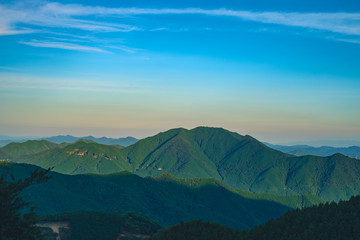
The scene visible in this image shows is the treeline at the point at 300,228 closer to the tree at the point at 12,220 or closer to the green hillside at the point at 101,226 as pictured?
the green hillside at the point at 101,226

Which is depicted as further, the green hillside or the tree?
the green hillside

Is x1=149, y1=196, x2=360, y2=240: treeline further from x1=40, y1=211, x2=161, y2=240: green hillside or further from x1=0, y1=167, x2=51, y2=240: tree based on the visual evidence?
x1=0, y1=167, x2=51, y2=240: tree

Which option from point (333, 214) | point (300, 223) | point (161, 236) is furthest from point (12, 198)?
point (333, 214)

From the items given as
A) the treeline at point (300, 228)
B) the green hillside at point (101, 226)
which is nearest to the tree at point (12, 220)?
the treeline at point (300, 228)

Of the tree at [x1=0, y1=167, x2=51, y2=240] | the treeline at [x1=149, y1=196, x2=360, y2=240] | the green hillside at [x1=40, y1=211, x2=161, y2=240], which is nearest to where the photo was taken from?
the tree at [x1=0, y1=167, x2=51, y2=240]

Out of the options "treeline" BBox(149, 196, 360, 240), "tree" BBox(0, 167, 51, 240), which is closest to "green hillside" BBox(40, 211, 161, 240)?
"treeline" BBox(149, 196, 360, 240)

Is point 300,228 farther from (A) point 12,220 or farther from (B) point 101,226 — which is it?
(A) point 12,220

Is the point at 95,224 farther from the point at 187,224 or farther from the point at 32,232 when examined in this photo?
the point at 32,232

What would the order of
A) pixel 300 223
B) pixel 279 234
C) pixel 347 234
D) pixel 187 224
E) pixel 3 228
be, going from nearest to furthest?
pixel 3 228, pixel 347 234, pixel 279 234, pixel 300 223, pixel 187 224
